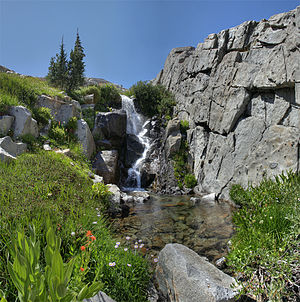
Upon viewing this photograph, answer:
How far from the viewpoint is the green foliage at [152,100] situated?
776 inches

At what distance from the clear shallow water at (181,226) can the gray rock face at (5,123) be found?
645cm

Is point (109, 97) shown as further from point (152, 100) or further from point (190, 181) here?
point (190, 181)

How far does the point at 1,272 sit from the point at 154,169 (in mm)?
13767

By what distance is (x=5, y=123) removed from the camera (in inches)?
333

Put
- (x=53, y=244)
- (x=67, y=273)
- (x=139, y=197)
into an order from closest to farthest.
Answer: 1. (x=67, y=273)
2. (x=53, y=244)
3. (x=139, y=197)

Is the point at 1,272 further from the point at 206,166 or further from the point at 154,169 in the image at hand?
the point at 154,169

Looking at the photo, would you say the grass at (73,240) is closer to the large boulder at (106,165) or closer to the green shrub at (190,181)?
the large boulder at (106,165)

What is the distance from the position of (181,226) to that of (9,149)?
7.40 meters

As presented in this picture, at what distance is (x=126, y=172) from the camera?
15.6 m

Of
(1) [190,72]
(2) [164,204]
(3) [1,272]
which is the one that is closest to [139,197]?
(2) [164,204]

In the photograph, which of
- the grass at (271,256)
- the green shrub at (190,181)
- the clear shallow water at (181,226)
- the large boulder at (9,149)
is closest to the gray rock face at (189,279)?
the grass at (271,256)

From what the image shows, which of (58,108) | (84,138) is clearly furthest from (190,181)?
(58,108)

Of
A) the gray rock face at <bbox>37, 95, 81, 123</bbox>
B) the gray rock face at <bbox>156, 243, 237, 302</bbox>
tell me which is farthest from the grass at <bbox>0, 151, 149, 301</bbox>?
the gray rock face at <bbox>37, 95, 81, 123</bbox>

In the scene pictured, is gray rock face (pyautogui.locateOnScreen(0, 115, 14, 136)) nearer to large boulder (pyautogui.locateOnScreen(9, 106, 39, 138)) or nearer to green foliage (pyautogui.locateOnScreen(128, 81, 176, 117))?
large boulder (pyautogui.locateOnScreen(9, 106, 39, 138))
